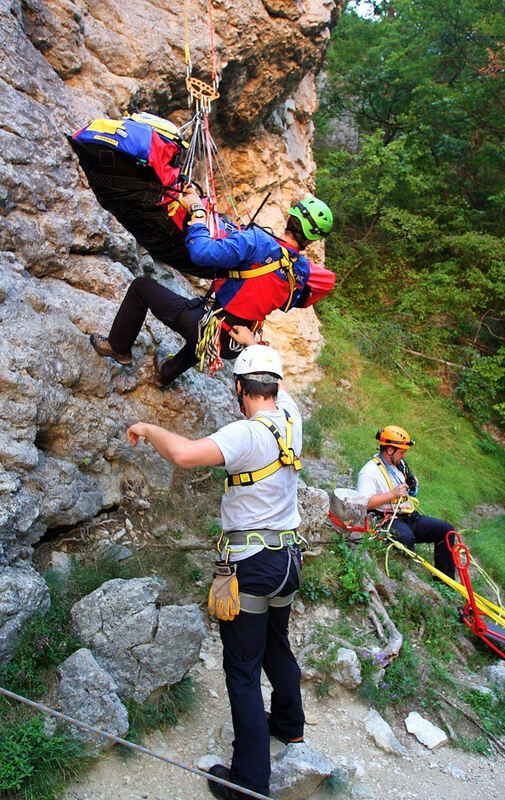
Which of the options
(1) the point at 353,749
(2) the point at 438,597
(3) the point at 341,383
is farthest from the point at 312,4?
(1) the point at 353,749

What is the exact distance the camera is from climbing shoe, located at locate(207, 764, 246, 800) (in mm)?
3170

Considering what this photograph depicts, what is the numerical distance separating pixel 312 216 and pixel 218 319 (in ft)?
3.24

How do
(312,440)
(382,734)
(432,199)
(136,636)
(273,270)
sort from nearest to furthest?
(136,636), (382,734), (273,270), (312,440), (432,199)

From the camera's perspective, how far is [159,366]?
5.44 m

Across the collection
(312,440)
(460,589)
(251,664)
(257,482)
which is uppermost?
(257,482)

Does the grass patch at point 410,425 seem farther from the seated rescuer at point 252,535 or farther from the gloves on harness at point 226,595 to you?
the gloves on harness at point 226,595

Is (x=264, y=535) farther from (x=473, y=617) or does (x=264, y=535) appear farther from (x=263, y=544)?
(x=473, y=617)

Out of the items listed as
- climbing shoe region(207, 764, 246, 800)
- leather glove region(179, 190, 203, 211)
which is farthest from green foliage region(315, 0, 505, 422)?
climbing shoe region(207, 764, 246, 800)

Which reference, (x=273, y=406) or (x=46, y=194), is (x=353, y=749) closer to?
(x=273, y=406)

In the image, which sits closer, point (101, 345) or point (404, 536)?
point (101, 345)

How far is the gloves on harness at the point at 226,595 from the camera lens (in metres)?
3.15

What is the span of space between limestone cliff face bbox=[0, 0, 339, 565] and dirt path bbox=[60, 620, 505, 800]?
1271 millimetres

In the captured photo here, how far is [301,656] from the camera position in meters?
4.50

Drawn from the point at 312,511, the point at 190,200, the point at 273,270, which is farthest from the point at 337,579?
the point at 190,200
